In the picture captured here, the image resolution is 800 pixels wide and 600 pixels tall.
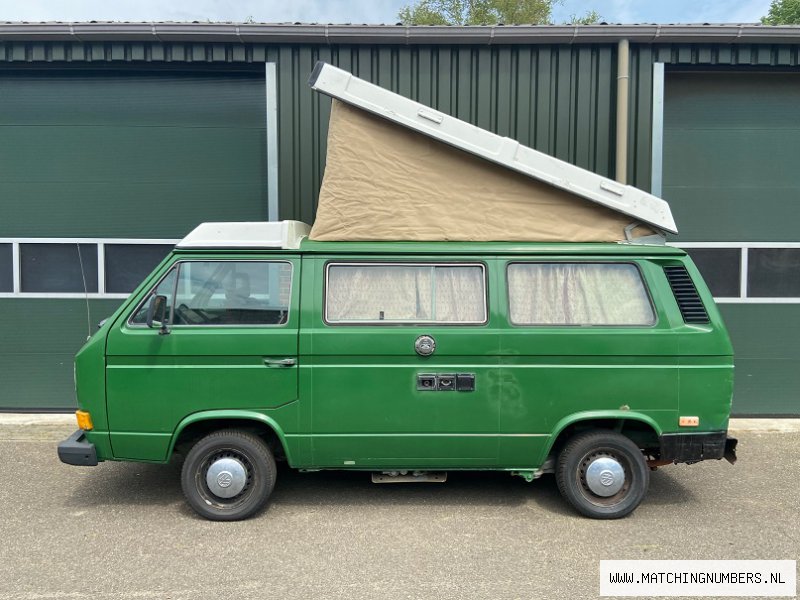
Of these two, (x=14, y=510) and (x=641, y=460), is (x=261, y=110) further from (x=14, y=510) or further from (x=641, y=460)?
(x=641, y=460)

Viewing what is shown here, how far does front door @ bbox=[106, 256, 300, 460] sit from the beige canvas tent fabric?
811 mm

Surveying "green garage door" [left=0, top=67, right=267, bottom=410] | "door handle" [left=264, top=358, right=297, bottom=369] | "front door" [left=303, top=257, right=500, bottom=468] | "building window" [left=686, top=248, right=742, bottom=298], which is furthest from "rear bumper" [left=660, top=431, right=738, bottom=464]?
"green garage door" [left=0, top=67, right=267, bottom=410]

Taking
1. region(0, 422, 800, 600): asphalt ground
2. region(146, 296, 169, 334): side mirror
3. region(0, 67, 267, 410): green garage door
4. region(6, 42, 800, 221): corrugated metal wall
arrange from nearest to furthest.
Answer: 1. region(0, 422, 800, 600): asphalt ground
2. region(146, 296, 169, 334): side mirror
3. region(6, 42, 800, 221): corrugated metal wall
4. region(0, 67, 267, 410): green garage door

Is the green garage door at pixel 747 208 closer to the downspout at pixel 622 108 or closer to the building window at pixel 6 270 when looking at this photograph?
the downspout at pixel 622 108

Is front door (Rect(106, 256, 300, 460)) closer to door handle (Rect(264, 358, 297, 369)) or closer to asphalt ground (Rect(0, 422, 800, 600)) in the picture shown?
door handle (Rect(264, 358, 297, 369))

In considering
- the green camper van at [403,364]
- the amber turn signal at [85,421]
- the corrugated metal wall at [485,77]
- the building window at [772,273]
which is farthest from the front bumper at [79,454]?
the building window at [772,273]

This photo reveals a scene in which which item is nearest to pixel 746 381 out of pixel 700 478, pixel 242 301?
pixel 700 478

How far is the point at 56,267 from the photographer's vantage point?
7.16m

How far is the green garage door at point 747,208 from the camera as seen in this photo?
7074mm

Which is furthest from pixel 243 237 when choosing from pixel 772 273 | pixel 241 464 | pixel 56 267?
pixel 772 273

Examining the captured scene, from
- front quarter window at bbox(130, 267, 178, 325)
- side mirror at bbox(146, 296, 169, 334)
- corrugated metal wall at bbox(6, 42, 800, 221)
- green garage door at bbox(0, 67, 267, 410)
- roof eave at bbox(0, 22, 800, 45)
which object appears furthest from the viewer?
green garage door at bbox(0, 67, 267, 410)

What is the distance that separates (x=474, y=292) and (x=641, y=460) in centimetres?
171

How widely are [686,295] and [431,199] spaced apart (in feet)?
6.52

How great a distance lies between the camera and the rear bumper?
413cm
